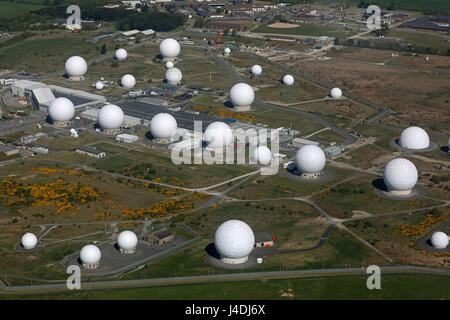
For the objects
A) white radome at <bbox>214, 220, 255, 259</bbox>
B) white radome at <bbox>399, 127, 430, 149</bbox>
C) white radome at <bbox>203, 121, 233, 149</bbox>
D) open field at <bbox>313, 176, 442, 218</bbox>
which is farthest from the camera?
white radome at <bbox>399, 127, 430, 149</bbox>

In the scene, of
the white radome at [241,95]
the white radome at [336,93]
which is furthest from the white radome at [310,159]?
the white radome at [336,93]

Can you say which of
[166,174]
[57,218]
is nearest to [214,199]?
[166,174]

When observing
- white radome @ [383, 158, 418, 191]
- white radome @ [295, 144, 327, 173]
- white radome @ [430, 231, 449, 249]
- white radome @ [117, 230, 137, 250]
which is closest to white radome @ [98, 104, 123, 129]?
white radome @ [295, 144, 327, 173]

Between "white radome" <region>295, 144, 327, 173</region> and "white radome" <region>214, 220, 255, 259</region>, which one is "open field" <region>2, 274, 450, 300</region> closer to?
"white radome" <region>214, 220, 255, 259</region>

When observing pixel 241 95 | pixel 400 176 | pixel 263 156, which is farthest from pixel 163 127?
pixel 400 176

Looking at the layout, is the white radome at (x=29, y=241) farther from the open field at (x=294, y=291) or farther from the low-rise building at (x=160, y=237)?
the low-rise building at (x=160, y=237)

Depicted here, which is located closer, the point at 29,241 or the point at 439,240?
the point at 439,240

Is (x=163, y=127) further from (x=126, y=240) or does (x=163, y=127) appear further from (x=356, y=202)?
(x=126, y=240)
